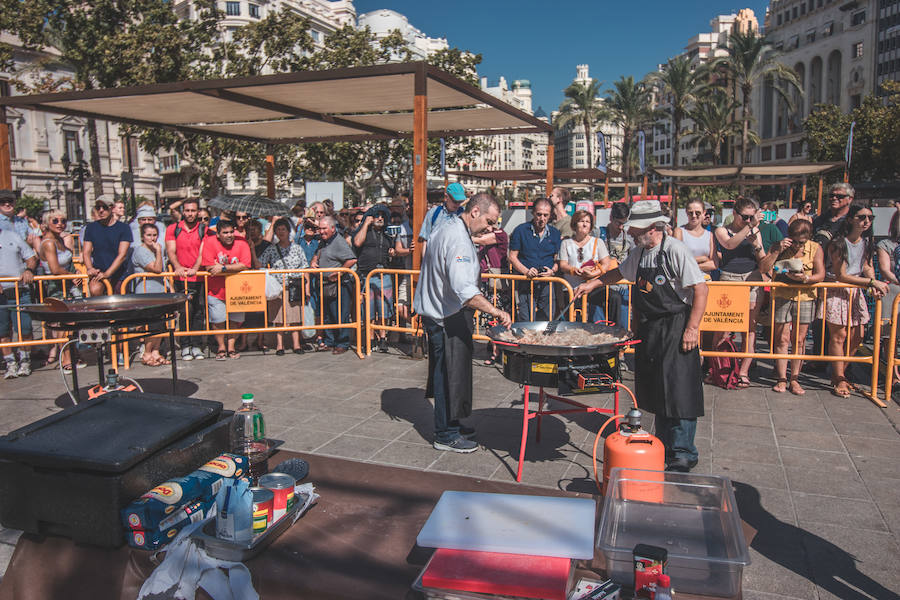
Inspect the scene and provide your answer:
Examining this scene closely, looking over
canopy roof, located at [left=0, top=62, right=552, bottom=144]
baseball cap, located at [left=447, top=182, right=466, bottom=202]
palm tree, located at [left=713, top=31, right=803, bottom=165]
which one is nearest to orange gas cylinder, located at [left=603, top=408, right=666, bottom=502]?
baseball cap, located at [left=447, top=182, right=466, bottom=202]

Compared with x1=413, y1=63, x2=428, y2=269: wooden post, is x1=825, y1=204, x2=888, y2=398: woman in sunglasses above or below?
below

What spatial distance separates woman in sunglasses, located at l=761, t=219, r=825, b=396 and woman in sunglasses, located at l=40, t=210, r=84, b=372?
8397 millimetres

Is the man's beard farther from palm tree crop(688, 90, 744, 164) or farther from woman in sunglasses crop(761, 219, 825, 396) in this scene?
palm tree crop(688, 90, 744, 164)

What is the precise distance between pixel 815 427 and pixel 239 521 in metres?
5.72

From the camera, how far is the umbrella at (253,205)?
11.9 meters

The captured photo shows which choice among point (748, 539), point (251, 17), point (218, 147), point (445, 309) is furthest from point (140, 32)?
point (251, 17)

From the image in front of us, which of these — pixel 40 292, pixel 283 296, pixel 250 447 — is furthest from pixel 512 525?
pixel 40 292

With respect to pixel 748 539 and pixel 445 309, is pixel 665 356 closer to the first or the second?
pixel 445 309

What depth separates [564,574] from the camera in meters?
2.05

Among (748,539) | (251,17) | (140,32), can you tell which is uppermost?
(251,17)

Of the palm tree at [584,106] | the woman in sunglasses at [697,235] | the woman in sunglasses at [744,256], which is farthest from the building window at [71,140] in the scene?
the woman in sunglasses at [744,256]

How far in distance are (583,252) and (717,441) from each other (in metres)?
3.12

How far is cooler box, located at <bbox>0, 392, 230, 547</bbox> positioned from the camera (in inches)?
92.1

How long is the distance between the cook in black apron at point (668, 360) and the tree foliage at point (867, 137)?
41102 mm
